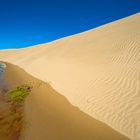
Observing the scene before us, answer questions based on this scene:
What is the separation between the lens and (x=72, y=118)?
6.14 metres

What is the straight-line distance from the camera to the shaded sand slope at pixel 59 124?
4.90 metres

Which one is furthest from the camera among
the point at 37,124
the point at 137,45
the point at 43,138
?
the point at 137,45

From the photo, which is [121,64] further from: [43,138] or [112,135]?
[43,138]

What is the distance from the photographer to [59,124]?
562cm

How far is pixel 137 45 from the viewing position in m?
11.7

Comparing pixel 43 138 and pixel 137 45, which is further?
pixel 137 45

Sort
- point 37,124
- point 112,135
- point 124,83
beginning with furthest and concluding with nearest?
point 124,83 → point 37,124 → point 112,135

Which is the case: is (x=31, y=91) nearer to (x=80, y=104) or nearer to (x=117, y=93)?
(x=80, y=104)

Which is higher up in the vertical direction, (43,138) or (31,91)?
(31,91)

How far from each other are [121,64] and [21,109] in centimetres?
623

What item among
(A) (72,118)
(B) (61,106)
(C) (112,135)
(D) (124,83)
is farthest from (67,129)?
(D) (124,83)

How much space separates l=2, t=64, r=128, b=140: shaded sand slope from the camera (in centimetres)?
490

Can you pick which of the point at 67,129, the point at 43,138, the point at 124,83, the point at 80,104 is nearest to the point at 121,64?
the point at 124,83

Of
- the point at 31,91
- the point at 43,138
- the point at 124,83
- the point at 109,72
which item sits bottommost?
the point at 43,138
